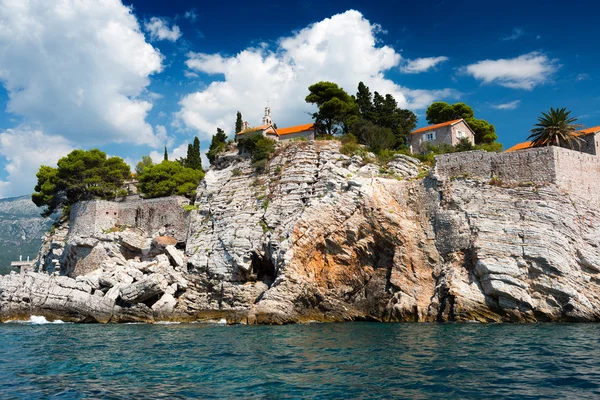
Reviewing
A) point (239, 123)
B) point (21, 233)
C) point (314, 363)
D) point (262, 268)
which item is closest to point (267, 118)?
point (239, 123)

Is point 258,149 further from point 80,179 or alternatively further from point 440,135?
point 80,179

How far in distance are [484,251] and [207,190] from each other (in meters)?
19.7

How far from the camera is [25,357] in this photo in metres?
16.8

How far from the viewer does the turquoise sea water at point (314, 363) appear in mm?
11477

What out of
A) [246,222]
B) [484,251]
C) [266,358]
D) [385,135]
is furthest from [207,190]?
[266,358]

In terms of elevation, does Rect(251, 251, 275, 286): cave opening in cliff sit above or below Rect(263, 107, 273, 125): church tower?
below

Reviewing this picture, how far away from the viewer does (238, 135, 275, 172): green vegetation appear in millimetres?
36000

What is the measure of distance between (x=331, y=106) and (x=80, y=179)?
20838 mm


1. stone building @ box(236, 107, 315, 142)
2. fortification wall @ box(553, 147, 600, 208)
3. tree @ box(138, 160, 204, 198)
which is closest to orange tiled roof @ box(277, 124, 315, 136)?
stone building @ box(236, 107, 315, 142)

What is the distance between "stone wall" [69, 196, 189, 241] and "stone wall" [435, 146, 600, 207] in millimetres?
18669

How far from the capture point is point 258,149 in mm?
36750

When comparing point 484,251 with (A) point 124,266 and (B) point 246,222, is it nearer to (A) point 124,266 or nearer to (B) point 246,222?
(B) point 246,222

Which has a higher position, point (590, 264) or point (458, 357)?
point (590, 264)

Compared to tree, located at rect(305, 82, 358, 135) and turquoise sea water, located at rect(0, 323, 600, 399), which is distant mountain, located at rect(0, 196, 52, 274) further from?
turquoise sea water, located at rect(0, 323, 600, 399)
